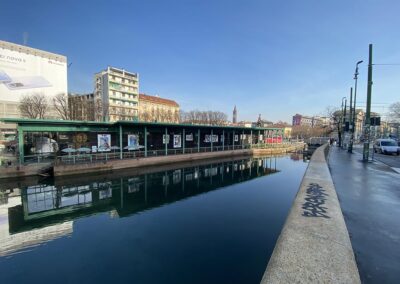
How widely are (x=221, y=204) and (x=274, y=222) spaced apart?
124 inches

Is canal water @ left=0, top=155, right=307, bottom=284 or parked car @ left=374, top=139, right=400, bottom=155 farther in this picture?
parked car @ left=374, top=139, right=400, bottom=155

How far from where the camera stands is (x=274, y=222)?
8.36 meters

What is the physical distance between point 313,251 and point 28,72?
70.2 m

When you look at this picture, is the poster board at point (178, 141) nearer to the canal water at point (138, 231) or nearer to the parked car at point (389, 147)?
the canal water at point (138, 231)

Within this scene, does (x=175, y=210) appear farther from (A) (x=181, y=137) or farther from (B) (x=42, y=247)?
(A) (x=181, y=137)

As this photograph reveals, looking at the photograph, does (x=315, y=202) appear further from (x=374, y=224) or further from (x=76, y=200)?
(x=76, y=200)

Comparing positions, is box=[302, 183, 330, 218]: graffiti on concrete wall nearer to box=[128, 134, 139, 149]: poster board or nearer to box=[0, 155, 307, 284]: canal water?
box=[0, 155, 307, 284]: canal water

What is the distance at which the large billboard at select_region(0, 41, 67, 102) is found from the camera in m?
50.8

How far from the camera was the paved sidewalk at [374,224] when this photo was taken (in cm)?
334

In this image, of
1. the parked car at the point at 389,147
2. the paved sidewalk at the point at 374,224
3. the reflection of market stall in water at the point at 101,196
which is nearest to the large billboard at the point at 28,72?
the reflection of market stall in water at the point at 101,196

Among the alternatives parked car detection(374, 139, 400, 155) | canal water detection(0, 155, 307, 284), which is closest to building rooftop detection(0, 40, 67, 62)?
canal water detection(0, 155, 307, 284)

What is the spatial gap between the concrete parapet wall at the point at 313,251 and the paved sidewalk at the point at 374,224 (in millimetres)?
287

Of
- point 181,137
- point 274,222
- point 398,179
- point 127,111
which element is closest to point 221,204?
point 274,222

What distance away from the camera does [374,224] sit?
4.89m
